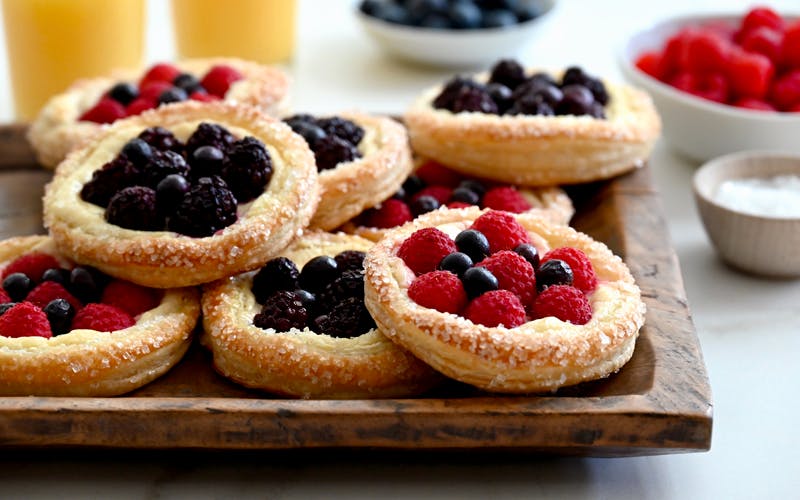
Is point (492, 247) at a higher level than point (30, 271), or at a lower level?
higher

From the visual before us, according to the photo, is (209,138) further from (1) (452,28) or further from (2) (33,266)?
(1) (452,28)

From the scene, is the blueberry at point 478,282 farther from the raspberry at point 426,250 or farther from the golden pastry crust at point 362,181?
the golden pastry crust at point 362,181

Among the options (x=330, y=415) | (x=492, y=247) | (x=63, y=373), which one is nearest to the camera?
(x=330, y=415)

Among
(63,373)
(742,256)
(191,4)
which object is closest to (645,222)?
(742,256)

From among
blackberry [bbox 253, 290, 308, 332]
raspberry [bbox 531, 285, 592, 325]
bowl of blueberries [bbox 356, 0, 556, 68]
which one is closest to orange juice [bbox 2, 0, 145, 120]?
bowl of blueberries [bbox 356, 0, 556, 68]

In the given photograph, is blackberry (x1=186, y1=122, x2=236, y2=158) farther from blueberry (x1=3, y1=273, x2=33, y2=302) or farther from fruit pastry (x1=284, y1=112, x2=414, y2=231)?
blueberry (x1=3, y1=273, x2=33, y2=302)

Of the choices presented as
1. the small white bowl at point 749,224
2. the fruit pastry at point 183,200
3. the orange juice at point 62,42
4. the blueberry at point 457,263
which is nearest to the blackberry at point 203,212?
the fruit pastry at point 183,200

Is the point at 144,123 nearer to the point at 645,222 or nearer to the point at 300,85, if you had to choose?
the point at 645,222
